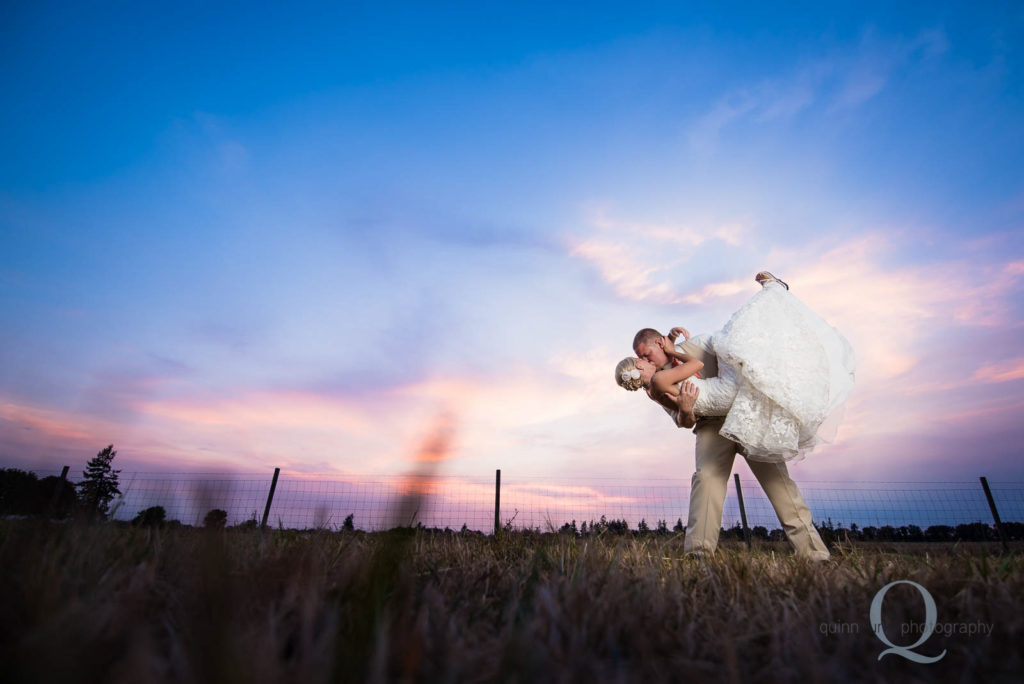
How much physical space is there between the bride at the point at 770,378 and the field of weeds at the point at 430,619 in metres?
1.40

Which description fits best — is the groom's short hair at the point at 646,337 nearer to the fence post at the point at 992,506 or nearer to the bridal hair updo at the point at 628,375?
the bridal hair updo at the point at 628,375

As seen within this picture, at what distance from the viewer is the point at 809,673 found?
1.12 metres

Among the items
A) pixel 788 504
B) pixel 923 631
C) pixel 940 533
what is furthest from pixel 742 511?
pixel 923 631

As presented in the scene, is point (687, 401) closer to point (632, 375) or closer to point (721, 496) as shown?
point (632, 375)

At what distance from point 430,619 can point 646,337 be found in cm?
343

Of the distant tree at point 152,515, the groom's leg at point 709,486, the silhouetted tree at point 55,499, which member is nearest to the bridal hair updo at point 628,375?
the groom's leg at point 709,486

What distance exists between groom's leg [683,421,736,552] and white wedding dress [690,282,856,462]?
0.26 m

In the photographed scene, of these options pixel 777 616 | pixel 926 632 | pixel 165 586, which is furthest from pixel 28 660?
pixel 926 632

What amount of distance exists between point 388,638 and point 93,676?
1.58 feet

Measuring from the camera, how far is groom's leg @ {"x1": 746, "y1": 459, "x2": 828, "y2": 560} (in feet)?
12.7

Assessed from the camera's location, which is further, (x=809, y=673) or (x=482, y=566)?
(x=482, y=566)

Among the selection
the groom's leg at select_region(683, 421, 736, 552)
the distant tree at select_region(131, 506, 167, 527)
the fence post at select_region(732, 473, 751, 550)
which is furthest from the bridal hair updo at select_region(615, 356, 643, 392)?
the fence post at select_region(732, 473, 751, 550)

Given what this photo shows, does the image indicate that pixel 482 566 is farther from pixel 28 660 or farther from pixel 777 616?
pixel 28 660

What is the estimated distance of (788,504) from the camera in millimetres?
4008
